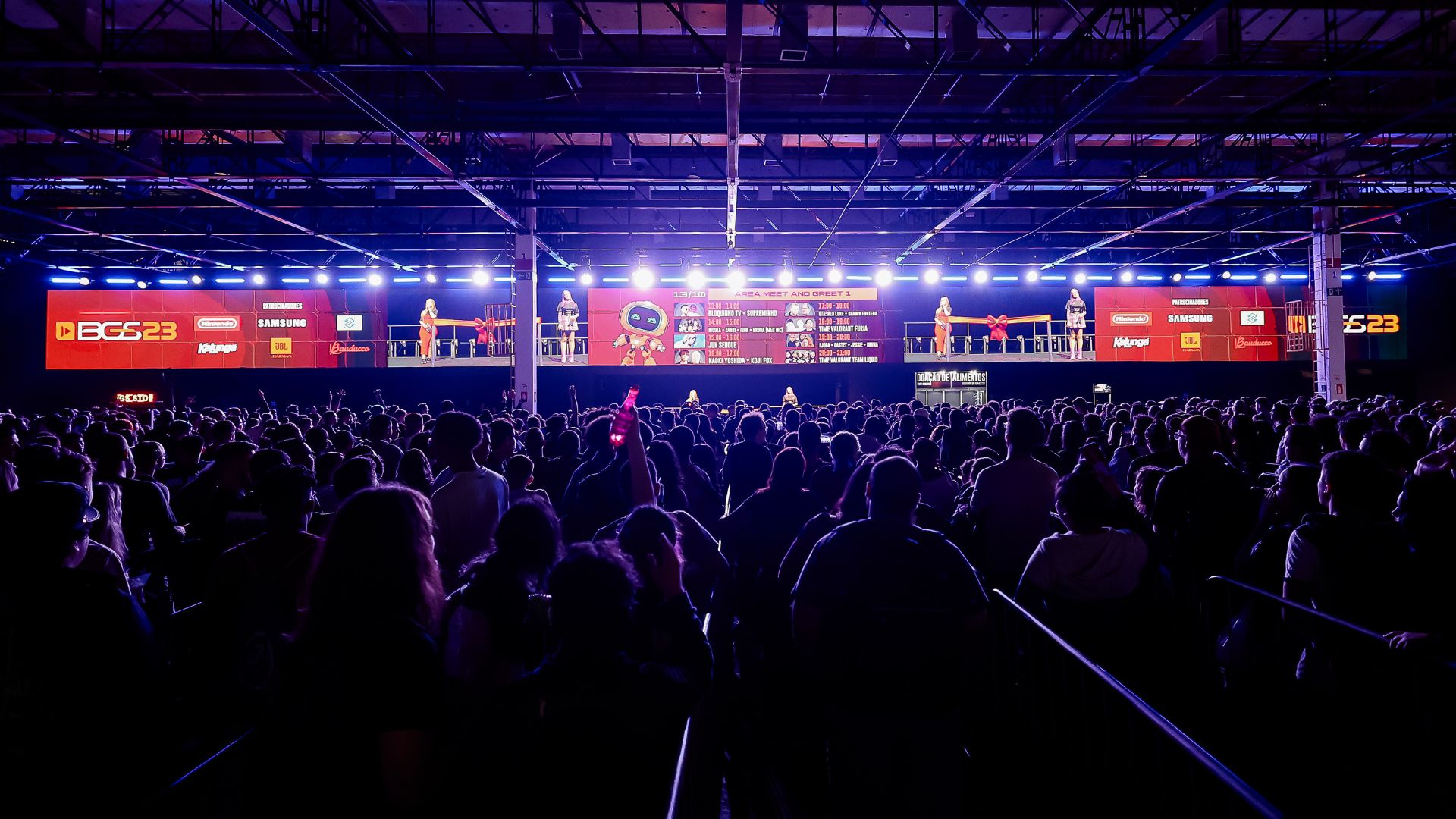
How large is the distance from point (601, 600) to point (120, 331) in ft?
96.4

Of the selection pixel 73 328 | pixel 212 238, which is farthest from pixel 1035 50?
pixel 73 328

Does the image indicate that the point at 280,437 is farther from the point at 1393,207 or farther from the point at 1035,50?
the point at 1393,207

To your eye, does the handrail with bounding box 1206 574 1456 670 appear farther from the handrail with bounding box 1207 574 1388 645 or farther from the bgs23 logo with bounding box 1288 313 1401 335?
the bgs23 logo with bounding box 1288 313 1401 335

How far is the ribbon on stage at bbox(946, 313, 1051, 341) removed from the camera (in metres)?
26.6

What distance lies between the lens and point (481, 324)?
85.3 ft

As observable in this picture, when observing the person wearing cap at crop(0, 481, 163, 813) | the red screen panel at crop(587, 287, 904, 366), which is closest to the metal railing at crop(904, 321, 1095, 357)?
the red screen panel at crop(587, 287, 904, 366)

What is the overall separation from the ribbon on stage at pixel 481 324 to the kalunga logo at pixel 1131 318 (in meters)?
19.9

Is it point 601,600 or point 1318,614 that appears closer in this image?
point 601,600

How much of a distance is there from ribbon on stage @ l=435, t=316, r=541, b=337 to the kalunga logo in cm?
1995

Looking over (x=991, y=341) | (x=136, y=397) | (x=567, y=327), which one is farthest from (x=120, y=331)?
(x=991, y=341)

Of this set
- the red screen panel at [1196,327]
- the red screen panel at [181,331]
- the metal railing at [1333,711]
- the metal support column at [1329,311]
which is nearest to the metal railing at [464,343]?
the red screen panel at [181,331]

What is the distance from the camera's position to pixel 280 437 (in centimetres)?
704

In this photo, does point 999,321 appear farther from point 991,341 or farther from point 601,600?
point 601,600

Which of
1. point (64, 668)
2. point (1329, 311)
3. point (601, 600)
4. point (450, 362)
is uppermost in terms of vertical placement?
point (1329, 311)
